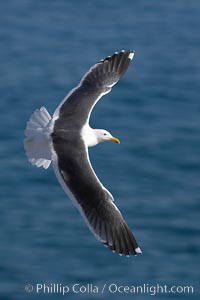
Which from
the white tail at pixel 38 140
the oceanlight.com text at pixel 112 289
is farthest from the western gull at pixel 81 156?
the oceanlight.com text at pixel 112 289

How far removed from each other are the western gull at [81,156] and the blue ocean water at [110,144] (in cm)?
317

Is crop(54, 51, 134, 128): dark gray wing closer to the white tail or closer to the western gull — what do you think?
the western gull

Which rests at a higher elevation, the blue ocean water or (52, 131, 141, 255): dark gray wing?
the blue ocean water

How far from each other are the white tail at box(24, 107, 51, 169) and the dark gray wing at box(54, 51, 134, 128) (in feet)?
0.57

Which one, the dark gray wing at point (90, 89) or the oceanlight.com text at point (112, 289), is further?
the oceanlight.com text at point (112, 289)

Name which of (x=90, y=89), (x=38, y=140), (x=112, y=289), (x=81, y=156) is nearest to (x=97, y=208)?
(x=81, y=156)

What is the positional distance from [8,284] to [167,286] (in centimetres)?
188

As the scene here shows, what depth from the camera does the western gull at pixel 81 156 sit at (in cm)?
1120

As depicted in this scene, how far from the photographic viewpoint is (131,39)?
22.2m

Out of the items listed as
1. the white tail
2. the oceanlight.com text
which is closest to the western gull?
the white tail

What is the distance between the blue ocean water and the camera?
15.6 metres

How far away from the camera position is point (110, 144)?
1833 centimetres

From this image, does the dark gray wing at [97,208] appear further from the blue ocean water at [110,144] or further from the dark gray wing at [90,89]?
the blue ocean water at [110,144]

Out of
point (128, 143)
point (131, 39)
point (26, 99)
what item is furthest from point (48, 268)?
point (131, 39)
